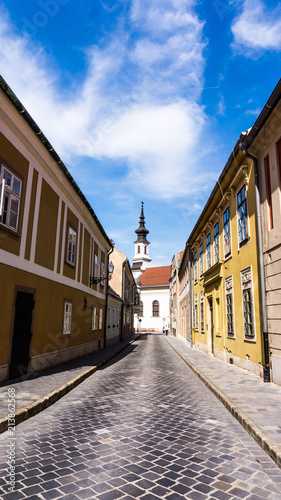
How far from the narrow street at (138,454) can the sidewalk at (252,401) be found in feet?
0.51

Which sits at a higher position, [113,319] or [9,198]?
[9,198]

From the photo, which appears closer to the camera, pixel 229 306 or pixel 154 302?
pixel 229 306

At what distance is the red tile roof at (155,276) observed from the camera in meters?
69.1

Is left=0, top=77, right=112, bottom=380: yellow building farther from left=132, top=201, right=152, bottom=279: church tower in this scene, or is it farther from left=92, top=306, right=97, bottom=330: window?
left=132, top=201, right=152, bottom=279: church tower

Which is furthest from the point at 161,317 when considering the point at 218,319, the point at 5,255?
the point at 5,255

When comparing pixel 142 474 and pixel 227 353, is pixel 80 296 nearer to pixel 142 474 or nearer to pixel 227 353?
pixel 227 353

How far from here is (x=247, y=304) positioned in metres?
10.9

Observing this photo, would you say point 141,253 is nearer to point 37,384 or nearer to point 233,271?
point 233,271

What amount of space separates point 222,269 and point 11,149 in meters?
9.71

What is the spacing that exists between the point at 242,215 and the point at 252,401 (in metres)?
6.73

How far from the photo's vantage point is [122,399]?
23.3 ft

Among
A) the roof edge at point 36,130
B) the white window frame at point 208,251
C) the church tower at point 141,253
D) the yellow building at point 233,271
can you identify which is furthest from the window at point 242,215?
the church tower at point 141,253

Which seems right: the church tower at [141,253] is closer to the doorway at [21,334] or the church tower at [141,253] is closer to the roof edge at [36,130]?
the roof edge at [36,130]

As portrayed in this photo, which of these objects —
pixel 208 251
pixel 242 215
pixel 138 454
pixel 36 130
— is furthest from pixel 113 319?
pixel 138 454
